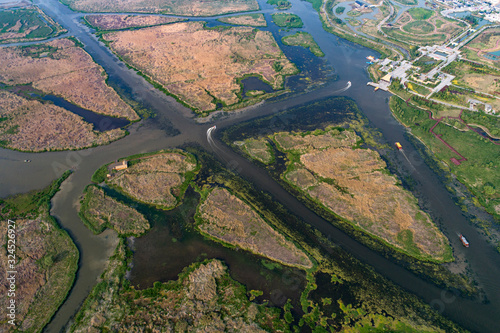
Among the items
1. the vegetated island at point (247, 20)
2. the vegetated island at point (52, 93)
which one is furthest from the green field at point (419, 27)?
the vegetated island at point (52, 93)

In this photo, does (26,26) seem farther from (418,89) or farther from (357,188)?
(418,89)

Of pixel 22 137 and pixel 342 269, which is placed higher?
pixel 22 137

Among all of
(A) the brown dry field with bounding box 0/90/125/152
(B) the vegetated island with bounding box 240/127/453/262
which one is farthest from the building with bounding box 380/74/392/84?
(A) the brown dry field with bounding box 0/90/125/152

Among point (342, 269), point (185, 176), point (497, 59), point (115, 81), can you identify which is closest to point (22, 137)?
point (115, 81)

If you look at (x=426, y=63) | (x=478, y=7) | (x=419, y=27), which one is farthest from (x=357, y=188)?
(x=478, y=7)

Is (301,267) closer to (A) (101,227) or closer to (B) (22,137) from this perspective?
(A) (101,227)

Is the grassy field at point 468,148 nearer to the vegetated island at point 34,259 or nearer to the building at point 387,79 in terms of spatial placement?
the building at point 387,79

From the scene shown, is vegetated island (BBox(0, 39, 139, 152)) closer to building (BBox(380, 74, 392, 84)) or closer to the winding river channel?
Answer: the winding river channel
